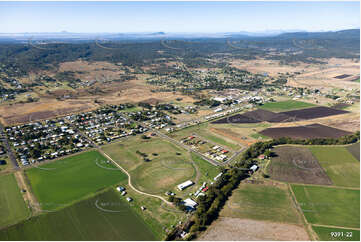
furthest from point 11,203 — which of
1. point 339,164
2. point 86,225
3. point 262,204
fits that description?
point 339,164

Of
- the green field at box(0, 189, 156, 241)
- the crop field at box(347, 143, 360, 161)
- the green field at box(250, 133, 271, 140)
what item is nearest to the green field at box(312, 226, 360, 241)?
the green field at box(0, 189, 156, 241)

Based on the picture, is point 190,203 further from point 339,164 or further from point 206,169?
point 339,164

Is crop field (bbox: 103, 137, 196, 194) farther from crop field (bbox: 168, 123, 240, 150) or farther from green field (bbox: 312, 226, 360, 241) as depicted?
green field (bbox: 312, 226, 360, 241)

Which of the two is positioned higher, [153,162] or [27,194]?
[153,162]

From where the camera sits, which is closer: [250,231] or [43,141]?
[250,231]

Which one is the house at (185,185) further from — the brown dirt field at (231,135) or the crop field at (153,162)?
the brown dirt field at (231,135)

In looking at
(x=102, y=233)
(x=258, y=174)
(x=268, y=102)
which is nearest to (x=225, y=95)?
(x=268, y=102)
